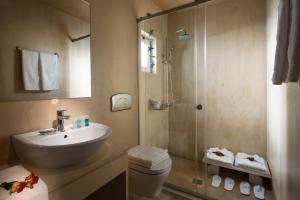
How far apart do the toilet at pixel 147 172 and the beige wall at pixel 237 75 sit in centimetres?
127

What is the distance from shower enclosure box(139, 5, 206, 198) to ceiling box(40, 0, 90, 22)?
849 mm

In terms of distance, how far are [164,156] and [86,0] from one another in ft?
5.32

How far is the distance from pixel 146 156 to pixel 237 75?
5.63ft

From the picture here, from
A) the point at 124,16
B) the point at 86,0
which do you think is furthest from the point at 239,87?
the point at 86,0

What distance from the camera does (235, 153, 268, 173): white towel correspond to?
1.89m

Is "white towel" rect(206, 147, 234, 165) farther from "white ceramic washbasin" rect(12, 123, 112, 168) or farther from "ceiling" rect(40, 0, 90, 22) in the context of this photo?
"ceiling" rect(40, 0, 90, 22)

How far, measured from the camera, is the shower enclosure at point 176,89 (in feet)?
7.11

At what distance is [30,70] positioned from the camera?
1.08m

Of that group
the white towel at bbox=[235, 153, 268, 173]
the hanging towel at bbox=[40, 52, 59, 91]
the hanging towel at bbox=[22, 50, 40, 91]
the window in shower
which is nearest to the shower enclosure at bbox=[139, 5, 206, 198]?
the window in shower

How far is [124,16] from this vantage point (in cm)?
188

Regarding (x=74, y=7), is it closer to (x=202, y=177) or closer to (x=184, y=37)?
(x=184, y=37)

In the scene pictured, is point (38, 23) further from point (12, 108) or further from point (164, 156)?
point (164, 156)

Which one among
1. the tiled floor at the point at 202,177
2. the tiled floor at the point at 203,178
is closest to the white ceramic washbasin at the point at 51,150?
the tiled floor at the point at 202,177

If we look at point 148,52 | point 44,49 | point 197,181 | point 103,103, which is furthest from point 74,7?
point 197,181
